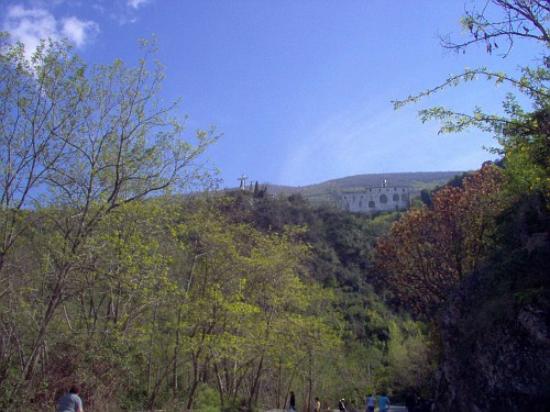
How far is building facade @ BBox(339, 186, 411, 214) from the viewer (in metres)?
130

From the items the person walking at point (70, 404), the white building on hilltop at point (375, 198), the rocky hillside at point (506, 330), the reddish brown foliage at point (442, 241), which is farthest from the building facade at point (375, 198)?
the person walking at point (70, 404)

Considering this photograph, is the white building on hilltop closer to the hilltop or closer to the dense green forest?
the hilltop

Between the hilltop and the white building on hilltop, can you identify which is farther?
the hilltop

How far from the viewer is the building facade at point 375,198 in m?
130

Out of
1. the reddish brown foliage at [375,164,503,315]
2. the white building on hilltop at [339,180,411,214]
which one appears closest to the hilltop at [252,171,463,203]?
the white building on hilltop at [339,180,411,214]

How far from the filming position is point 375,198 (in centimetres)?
13375

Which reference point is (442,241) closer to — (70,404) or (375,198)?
(70,404)

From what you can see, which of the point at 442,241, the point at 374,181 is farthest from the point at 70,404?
the point at 374,181

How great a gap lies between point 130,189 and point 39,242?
2.42 metres

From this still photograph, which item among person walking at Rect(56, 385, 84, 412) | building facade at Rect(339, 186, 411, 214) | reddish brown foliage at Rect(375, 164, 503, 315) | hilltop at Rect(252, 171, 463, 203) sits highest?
hilltop at Rect(252, 171, 463, 203)

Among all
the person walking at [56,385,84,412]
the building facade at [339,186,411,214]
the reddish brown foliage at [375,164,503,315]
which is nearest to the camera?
the person walking at [56,385,84,412]

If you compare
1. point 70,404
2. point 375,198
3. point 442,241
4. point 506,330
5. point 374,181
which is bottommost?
point 70,404

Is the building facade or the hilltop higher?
the hilltop

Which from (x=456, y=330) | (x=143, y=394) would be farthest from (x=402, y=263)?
(x=143, y=394)
